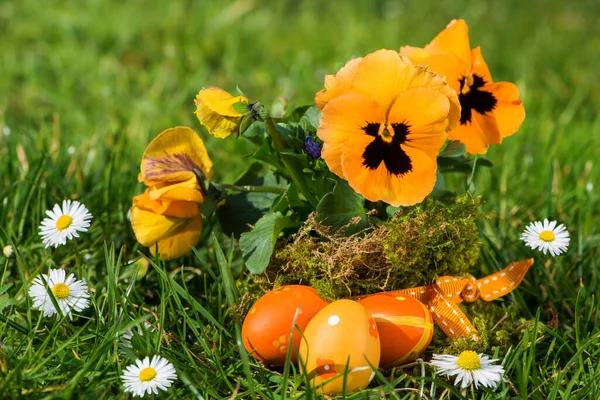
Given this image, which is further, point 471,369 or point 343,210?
point 343,210

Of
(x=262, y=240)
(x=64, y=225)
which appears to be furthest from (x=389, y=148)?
(x=64, y=225)

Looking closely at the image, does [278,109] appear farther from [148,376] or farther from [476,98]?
[148,376]

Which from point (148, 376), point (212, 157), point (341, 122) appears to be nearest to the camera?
point (148, 376)

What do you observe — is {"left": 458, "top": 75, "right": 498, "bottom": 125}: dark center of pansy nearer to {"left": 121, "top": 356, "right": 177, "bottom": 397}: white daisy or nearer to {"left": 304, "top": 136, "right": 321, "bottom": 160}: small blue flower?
{"left": 304, "top": 136, "right": 321, "bottom": 160}: small blue flower

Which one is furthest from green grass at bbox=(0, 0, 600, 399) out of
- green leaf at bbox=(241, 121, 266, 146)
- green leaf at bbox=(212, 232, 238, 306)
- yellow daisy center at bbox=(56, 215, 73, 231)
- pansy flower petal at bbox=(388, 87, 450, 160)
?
pansy flower petal at bbox=(388, 87, 450, 160)

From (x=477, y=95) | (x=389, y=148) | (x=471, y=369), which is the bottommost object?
(x=471, y=369)

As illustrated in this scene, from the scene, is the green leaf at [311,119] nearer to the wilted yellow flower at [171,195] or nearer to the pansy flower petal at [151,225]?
the wilted yellow flower at [171,195]

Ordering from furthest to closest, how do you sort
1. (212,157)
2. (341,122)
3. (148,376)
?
(212,157) < (341,122) < (148,376)

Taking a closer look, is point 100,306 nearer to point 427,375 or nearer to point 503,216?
point 427,375

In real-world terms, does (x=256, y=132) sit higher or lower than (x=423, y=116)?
higher
